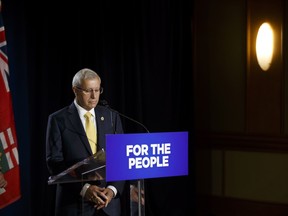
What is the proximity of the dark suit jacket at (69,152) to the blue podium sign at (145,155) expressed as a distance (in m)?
0.25

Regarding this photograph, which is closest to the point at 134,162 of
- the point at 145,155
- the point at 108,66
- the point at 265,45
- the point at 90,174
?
the point at 145,155

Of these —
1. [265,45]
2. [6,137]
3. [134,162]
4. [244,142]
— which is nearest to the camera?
[134,162]

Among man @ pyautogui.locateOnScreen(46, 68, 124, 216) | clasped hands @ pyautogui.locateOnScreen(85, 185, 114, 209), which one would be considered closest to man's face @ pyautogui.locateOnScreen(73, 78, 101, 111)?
man @ pyautogui.locateOnScreen(46, 68, 124, 216)

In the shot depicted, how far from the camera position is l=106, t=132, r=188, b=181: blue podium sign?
216 cm

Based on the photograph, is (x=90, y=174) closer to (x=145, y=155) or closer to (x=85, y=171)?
(x=85, y=171)

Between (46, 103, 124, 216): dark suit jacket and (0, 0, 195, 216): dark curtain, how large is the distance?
1176 millimetres

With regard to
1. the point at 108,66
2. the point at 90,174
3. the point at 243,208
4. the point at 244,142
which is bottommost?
the point at 243,208

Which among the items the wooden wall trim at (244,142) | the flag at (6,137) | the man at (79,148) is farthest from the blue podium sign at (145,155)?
the wooden wall trim at (244,142)

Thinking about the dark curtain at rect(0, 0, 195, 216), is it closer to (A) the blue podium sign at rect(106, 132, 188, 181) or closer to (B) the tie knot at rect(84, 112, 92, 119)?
(B) the tie knot at rect(84, 112, 92, 119)

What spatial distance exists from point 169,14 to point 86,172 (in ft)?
7.62

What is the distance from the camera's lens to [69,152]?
2377 mm

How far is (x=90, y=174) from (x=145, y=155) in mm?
292

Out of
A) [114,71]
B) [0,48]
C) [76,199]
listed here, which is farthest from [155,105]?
[76,199]

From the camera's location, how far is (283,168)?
3932mm
